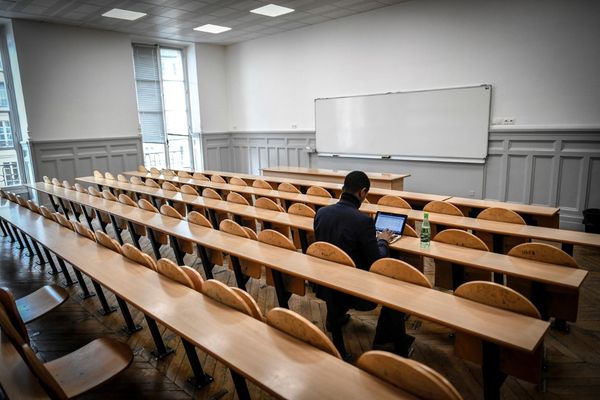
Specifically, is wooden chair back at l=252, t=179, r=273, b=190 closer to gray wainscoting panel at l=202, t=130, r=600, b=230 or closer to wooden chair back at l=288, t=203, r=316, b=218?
wooden chair back at l=288, t=203, r=316, b=218

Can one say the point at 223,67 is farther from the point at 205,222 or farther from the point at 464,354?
the point at 464,354

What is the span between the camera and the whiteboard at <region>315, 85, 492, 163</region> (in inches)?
251

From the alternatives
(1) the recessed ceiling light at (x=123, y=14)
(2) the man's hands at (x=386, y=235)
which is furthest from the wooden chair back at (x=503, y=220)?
(1) the recessed ceiling light at (x=123, y=14)

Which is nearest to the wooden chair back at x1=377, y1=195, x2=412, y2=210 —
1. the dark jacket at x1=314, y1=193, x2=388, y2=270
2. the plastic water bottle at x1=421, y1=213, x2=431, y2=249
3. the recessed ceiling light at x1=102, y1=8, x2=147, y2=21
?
the plastic water bottle at x1=421, y1=213, x2=431, y2=249

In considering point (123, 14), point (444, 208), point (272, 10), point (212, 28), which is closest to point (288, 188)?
point (444, 208)

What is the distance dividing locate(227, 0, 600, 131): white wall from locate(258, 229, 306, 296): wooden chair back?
4714mm

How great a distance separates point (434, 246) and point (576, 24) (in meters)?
4.58

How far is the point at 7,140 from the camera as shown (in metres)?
8.15

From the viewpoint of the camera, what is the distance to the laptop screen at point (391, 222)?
312cm

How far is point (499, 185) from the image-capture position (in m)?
6.23

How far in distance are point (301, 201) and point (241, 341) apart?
302 centimetres

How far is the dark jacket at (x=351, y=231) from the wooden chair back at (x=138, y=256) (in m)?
1.18

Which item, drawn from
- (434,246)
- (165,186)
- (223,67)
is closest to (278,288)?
(434,246)

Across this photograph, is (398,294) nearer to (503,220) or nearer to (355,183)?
(355,183)
